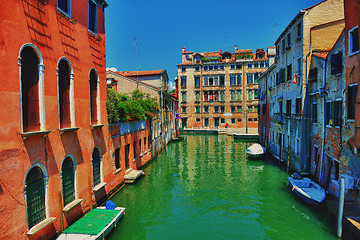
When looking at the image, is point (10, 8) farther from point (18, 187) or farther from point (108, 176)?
point (108, 176)

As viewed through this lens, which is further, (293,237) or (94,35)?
(94,35)

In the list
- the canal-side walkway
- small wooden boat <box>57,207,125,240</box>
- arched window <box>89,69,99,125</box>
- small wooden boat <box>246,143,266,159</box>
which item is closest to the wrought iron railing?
arched window <box>89,69,99,125</box>

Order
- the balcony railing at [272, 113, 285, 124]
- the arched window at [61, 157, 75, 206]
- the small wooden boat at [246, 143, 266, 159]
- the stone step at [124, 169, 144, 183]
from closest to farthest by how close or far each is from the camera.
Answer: the arched window at [61, 157, 75, 206], the stone step at [124, 169, 144, 183], the balcony railing at [272, 113, 285, 124], the small wooden boat at [246, 143, 266, 159]

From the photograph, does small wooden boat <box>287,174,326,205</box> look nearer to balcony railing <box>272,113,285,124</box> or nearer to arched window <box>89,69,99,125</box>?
balcony railing <box>272,113,285,124</box>

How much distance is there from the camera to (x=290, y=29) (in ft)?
52.8

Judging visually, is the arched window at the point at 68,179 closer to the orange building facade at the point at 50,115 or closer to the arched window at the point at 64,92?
the orange building facade at the point at 50,115

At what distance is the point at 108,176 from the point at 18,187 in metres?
5.51

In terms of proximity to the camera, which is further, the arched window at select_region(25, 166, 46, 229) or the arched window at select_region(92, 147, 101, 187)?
the arched window at select_region(92, 147, 101, 187)

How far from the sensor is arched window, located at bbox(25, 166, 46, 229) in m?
6.26

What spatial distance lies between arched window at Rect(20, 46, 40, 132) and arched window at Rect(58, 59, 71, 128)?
1156 millimetres

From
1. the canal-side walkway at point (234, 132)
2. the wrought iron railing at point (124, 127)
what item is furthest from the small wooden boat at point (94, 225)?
the canal-side walkway at point (234, 132)

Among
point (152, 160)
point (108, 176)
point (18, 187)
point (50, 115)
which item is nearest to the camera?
point (18, 187)

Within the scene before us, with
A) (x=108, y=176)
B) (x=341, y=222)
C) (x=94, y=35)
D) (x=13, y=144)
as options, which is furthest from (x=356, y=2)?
(x=108, y=176)

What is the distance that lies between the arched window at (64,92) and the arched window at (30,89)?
116 centimetres
